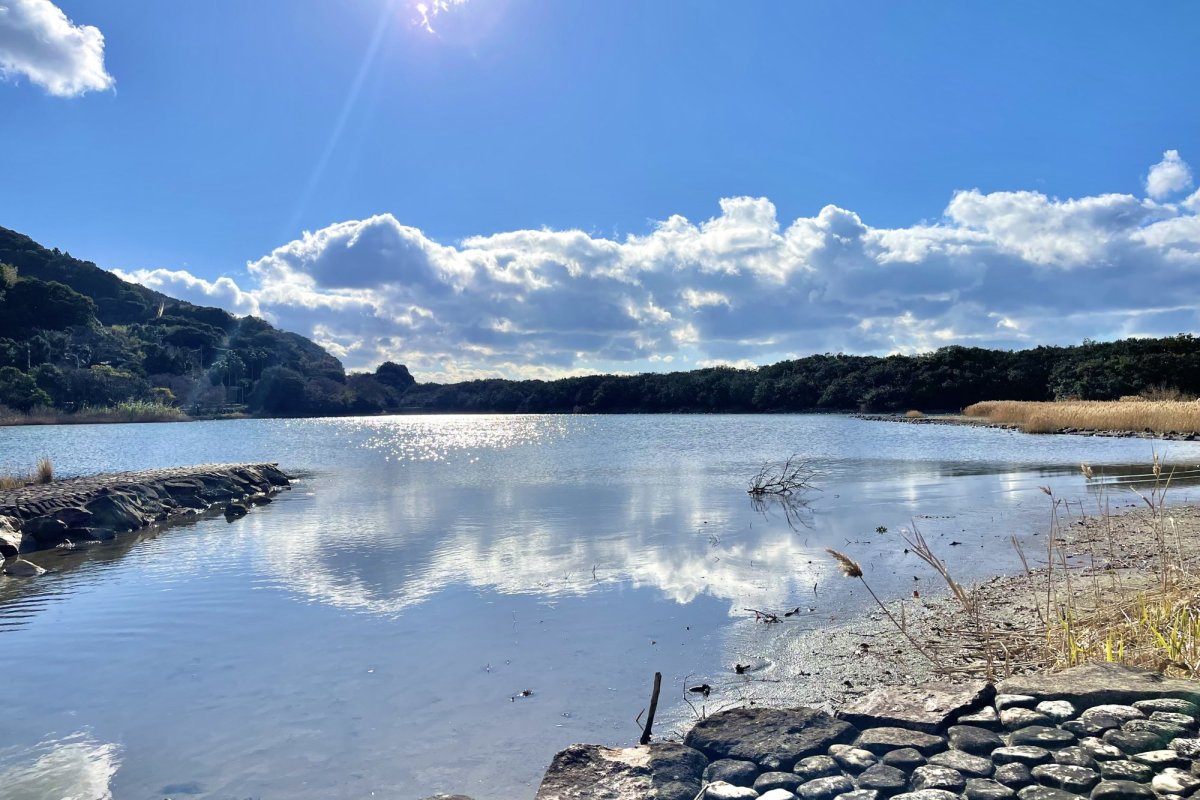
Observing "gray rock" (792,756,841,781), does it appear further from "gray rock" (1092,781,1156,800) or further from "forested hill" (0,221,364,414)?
"forested hill" (0,221,364,414)

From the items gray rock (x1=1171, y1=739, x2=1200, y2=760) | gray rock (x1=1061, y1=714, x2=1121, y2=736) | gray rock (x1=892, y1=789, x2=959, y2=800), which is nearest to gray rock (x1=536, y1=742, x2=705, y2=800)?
gray rock (x1=892, y1=789, x2=959, y2=800)

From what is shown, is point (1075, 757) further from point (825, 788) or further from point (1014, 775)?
point (825, 788)

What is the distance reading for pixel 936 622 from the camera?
8.52 meters

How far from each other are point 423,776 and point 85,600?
915 centimetres

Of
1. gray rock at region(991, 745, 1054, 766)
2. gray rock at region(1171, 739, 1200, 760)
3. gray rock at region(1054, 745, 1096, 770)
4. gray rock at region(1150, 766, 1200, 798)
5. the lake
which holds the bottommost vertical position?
the lake

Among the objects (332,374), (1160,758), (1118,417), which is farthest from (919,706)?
(332,374)

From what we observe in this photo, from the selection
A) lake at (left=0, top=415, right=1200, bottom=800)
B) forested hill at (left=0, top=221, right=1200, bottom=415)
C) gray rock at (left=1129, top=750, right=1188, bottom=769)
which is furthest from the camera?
forested hill at (left=0, top=221, right=1200, bottom=415)

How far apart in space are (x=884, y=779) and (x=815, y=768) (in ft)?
1.38

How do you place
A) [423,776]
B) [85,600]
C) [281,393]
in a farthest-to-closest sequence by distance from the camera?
1. [281,393]
2. [85,600]
3. [423,776]

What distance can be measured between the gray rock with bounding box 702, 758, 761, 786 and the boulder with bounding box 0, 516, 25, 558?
1645 centimetres

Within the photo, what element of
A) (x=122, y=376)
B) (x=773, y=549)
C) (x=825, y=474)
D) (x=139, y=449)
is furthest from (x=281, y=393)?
(x=773, y=549)

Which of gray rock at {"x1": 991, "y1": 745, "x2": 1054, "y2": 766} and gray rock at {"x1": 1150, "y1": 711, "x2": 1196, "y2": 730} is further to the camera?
gray rock at {"x1": 1150, "y1": 711, "x2": 1196, "y2": 730}

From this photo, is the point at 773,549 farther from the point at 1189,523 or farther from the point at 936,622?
the point at 1189,523

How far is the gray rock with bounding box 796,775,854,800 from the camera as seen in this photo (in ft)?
13.3
